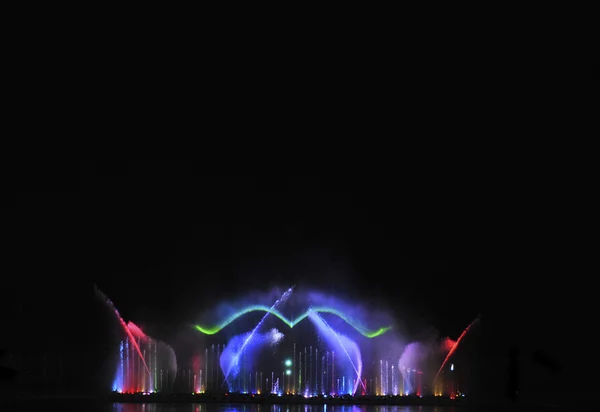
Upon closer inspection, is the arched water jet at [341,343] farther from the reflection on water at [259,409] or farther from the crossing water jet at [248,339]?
the reflection on water at [259,409]

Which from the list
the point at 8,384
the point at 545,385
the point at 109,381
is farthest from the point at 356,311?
the point at 8,384

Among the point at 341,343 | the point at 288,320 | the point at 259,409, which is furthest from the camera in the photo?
the point at 288,320

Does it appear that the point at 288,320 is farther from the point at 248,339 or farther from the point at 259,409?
the point at 259,409

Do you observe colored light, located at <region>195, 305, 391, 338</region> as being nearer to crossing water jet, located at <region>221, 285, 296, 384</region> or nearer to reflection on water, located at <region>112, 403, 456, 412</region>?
crossing water jet, located at <region>221, 285, 296, 384</region>

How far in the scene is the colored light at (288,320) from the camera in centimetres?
7488

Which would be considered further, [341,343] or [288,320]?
[288,320]

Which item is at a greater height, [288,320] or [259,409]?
[288,320]

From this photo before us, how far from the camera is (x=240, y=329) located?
75500 millimetres

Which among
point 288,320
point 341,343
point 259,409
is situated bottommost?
point 259,409

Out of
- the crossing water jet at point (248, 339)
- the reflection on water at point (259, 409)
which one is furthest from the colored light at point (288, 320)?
the reflection on water at point (259, 409)

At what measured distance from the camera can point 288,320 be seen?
250ft

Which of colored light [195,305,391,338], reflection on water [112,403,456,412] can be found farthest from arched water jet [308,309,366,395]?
reflection on water [112,403,456,412]

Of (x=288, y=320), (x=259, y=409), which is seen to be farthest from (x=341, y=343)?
(x=259, y=409)

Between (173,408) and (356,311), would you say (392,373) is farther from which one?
(173,408)
